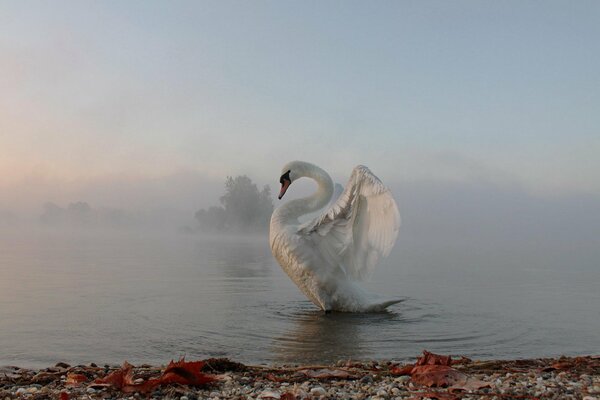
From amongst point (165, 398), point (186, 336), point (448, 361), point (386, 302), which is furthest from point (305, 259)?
point (165, 398)

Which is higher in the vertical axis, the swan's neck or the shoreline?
the swan's neck

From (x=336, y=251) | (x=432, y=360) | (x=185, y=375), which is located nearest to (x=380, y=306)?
(x=336, y=251)

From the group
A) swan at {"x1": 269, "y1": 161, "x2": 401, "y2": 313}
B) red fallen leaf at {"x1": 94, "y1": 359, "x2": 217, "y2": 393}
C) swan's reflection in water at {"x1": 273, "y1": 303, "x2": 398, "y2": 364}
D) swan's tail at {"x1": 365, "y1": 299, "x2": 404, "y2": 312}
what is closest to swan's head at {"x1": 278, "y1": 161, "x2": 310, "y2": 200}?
swan at {"x1": 269, "y1": 161, "x2": 401, "y2": 313}

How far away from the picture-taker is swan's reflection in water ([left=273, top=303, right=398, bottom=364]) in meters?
8.28

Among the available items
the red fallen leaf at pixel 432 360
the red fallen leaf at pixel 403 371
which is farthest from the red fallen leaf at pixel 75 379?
the red fallen leaf at pixel 432 360

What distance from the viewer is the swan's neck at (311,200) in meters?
13.1

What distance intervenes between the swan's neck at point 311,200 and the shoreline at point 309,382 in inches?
263

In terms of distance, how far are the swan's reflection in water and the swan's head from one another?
309cm

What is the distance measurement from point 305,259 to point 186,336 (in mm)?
3428

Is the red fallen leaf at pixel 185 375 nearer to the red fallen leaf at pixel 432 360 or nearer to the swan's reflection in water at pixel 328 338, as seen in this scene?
the red fallen leaf at pixel 432 360

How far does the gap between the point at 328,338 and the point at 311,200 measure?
4499 mm

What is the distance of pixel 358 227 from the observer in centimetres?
1196

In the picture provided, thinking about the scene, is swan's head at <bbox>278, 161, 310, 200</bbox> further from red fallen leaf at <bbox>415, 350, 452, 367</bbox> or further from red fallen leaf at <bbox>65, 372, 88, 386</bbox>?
red fallen leaf at <bbox>65, 372, 88, 386</bbox>

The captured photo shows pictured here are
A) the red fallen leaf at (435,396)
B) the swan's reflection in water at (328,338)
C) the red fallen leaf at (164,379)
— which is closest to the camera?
the red fallen leaf at (435,396)
